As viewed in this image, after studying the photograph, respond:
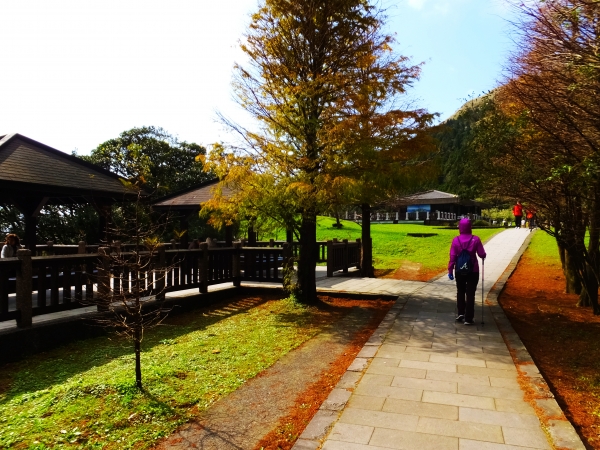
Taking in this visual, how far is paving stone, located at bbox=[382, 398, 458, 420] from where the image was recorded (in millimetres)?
3482

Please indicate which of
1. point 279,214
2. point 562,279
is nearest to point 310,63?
point 279,214

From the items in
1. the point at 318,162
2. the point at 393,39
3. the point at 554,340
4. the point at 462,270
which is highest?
the point at 393,39

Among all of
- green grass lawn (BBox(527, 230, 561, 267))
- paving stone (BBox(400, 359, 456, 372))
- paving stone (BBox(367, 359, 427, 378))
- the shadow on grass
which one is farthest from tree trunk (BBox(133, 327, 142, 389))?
green grass lawn (BBox(527, 230, 561, 267))

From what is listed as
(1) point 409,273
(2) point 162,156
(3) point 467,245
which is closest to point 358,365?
(3) point 467,245

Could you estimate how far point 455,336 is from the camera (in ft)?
19.9

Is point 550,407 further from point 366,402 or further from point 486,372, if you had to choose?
point 366,402

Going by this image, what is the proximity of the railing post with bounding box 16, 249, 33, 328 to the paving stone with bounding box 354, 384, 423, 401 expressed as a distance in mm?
4720

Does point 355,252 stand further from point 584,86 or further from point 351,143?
point 584,86

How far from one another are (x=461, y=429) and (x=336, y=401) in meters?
Result: 1.04

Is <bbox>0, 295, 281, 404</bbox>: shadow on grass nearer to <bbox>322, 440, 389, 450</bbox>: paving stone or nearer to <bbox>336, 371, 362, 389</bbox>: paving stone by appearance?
<bbox>336, 371, 362, 389</bbox>: paving stone

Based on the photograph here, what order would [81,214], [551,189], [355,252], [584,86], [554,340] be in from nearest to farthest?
1. [584,86]
2. [554,340]
3. [551,189]
4. [355,252]
5. [81,214]

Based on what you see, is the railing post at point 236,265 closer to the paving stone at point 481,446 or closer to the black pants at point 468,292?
the black pants at point 468,292

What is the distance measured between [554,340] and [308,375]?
388 centimetres

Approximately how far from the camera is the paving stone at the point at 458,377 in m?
4.28
